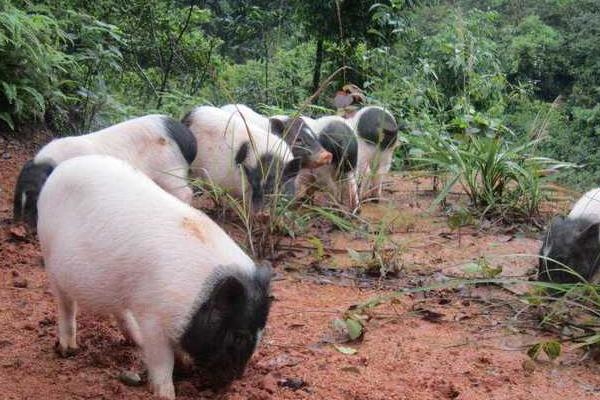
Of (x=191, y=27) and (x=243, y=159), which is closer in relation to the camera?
(x=243, y=159)

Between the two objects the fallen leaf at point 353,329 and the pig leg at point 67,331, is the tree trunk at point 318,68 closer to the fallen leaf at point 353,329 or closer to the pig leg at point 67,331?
the fallen leaf at point 353,329

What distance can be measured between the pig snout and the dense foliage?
885 mm

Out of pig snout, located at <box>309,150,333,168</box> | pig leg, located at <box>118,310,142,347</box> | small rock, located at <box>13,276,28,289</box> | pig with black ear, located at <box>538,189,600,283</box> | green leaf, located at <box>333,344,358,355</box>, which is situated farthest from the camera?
pig snout, located at <box>309,150,333,168</box>

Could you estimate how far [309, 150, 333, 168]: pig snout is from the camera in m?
6.60

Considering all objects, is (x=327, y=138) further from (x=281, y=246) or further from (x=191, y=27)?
(x=191, y=27)

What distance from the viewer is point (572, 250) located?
4676 mm

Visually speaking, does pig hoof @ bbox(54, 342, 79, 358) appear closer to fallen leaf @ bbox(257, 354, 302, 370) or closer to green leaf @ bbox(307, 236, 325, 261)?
fallen leaf @ bbox(257, 354, 302, 370)

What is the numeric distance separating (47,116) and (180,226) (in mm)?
Result: 5565

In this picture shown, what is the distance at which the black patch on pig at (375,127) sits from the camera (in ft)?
24.5

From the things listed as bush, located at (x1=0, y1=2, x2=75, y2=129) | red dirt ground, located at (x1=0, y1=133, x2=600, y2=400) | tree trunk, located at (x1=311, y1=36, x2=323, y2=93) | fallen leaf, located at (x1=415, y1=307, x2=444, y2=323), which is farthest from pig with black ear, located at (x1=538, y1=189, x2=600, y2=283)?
tree trunk, located at (x1=311, y1=36, x2=323, y2=93)

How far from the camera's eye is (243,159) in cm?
610

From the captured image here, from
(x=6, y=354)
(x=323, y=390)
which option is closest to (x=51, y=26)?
(x=6, y=354)

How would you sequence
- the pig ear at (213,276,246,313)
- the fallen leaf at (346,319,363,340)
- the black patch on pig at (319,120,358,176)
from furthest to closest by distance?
the black patch on pig at (319,120,358,176) → the fallen leaf at (346,319,363,340) → the pig ear at (213,276,246,313)

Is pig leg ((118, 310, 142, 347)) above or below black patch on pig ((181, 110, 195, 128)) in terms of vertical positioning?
below
